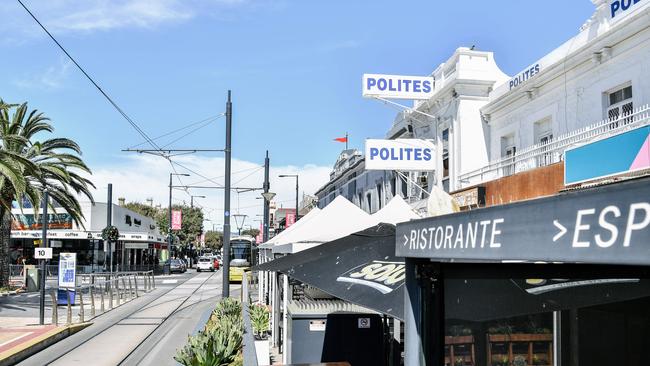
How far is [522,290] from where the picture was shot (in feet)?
9.43

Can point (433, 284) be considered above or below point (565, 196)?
below

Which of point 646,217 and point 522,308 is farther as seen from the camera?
point 522,308

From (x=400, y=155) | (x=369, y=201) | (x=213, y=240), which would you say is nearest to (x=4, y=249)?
(x=369, y=201)

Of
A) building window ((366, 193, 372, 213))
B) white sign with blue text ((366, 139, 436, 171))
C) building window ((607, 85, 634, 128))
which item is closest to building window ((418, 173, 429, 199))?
white sign with blue text ((366, 139, 436, 171))

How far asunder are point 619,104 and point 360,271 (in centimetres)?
1200

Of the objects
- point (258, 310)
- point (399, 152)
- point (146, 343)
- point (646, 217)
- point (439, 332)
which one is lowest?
point (146, 343)

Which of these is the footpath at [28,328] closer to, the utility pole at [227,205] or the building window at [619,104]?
the utility pole at [227,205]

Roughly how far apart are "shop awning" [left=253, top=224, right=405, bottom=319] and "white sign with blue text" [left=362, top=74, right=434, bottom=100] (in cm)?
1653

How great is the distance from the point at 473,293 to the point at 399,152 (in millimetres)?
19227

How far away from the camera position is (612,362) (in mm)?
3229

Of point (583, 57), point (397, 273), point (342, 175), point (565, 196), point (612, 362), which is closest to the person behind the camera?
point (565, 196)

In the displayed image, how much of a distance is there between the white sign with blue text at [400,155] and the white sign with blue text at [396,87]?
5.40 ft

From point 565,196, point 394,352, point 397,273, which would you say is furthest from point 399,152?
point 565,196

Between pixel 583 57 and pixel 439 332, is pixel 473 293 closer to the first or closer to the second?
pixel 439 332
